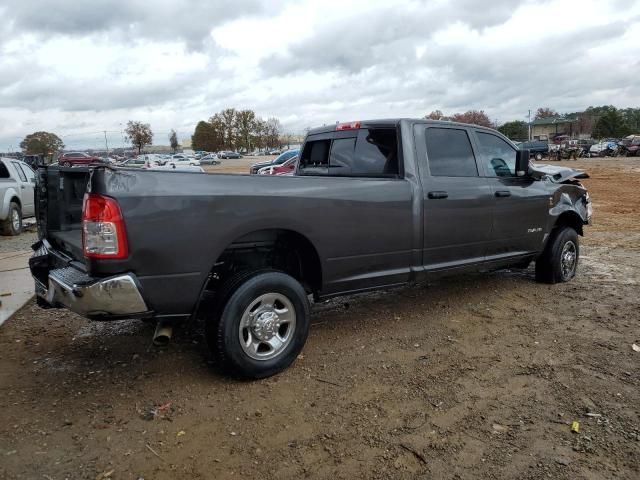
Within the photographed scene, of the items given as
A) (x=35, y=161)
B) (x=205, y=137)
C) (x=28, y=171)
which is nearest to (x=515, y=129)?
(x=205, y=137)

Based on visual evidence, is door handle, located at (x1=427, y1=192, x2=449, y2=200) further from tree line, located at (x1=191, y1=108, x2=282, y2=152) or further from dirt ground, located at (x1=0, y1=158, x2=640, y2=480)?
tree line, located at (x1=191, y1=108, x2=282, y2=152)

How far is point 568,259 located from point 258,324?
4.35m

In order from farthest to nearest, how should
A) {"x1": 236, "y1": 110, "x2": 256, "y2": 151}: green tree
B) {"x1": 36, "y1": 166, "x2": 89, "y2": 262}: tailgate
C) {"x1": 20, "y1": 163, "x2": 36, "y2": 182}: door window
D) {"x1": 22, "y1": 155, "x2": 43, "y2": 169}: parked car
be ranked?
{"x1": 236, "y1": 110, "x2": 256, "y2": 151}: green tree → {"x1": 20, "y1": 163, "x2": 36, "y2": 182}: door window → {"x1": 22, "y1": 155, "x2": 43, "y2": 169}: parked car → {"x1": 36, "y1": 166, "x2": 89, "y2": 262}: tailgate

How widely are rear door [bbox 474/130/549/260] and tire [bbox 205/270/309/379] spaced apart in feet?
8.01

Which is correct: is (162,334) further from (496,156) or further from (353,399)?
(496,156)

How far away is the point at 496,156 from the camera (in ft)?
18.0

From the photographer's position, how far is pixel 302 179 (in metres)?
3.83

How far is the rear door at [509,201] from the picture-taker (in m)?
5.25

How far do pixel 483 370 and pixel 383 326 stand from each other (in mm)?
1189

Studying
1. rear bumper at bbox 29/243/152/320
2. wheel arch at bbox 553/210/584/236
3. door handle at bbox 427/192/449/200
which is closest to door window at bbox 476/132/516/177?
door handle at bbox 427/192/449/200

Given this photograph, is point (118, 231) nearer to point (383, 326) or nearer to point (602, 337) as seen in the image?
point (383, 326)

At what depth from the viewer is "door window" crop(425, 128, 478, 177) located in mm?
4746

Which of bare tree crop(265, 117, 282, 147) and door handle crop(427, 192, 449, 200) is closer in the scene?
door handle crop(427, 192, 449, 200)

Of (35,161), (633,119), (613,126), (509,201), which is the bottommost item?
(509,201)
